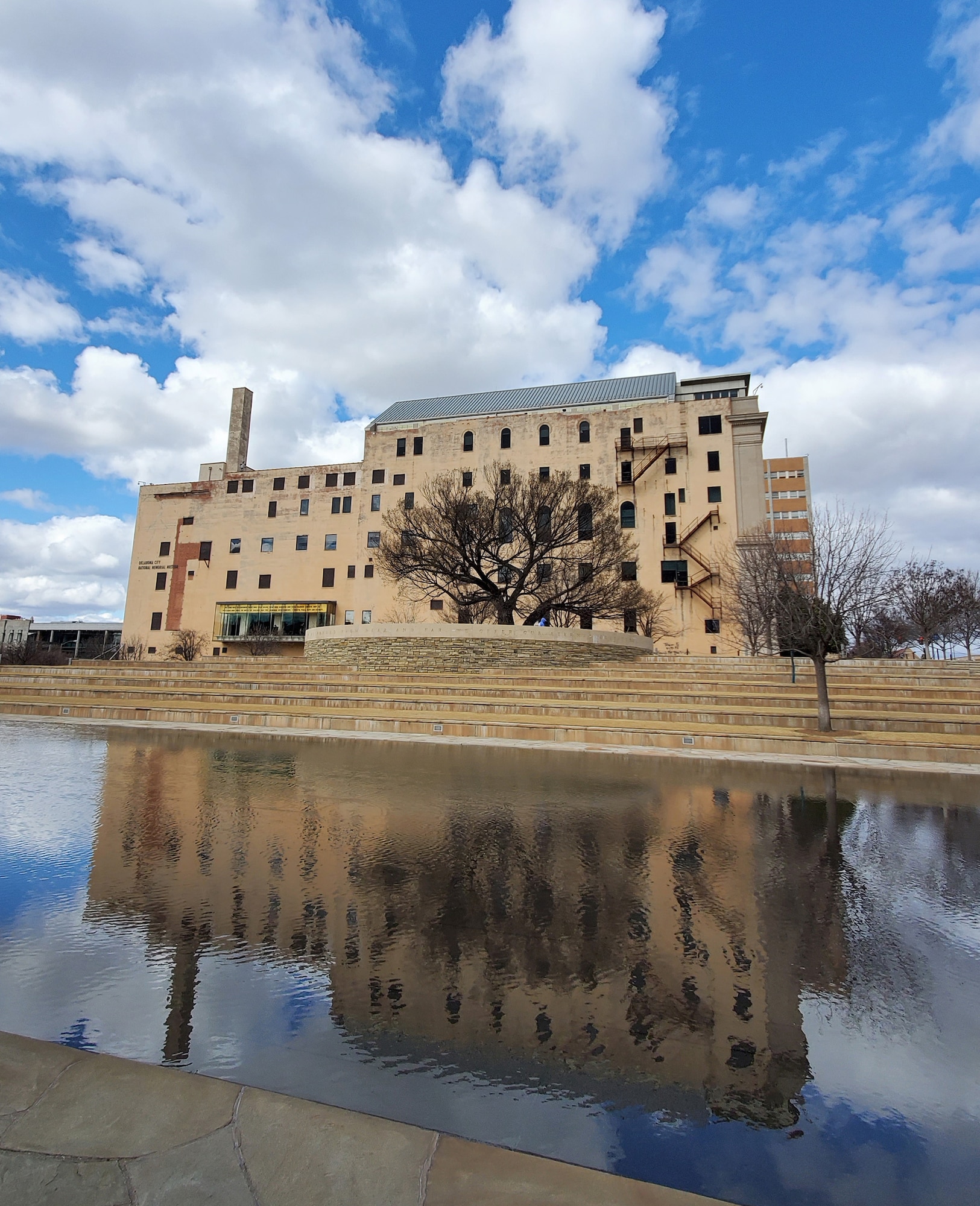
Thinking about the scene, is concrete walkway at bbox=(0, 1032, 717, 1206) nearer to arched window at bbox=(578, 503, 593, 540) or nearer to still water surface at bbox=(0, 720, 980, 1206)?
still water surface at bbox=(0, 720, 980, 1206)

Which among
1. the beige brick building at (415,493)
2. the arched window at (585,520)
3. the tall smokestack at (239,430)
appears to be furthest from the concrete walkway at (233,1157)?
the tall smokestack at (239,430)

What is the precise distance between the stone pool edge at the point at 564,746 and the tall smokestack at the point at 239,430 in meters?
45.6

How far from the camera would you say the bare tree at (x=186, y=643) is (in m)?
49.6

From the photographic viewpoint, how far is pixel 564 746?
12.3 meters

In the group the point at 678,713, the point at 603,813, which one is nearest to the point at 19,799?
the point at 603,813

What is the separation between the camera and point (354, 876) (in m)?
4.59

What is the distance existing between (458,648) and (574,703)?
9.05 meters

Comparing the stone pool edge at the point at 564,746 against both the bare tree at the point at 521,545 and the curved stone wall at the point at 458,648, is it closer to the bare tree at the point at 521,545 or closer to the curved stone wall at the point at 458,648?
the curved stone wall at the point at 458,648

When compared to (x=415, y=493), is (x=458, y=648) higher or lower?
lower

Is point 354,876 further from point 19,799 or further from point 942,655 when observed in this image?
point 942,655

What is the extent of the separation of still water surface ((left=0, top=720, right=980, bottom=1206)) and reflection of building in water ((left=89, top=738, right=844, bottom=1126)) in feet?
0.07

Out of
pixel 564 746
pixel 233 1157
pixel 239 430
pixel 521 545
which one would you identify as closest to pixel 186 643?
pixel 239 430

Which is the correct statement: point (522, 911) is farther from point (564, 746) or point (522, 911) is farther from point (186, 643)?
point (186, 643)

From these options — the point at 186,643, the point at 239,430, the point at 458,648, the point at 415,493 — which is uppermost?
the point at 239,430
